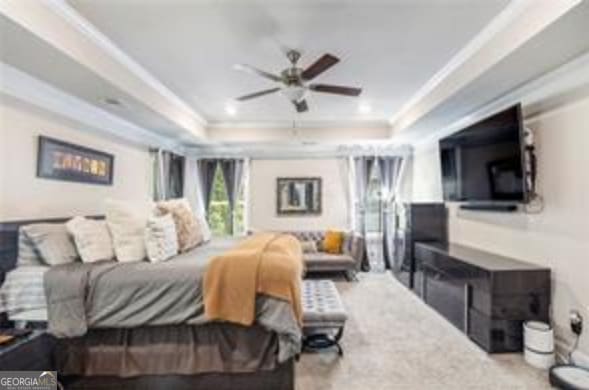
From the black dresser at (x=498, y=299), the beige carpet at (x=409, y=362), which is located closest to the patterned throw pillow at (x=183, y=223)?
the beige carpet at (x=409, y=362)

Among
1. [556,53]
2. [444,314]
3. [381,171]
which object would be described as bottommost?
[444,314]

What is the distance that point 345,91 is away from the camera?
353cm

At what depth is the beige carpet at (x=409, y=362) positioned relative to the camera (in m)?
2.79

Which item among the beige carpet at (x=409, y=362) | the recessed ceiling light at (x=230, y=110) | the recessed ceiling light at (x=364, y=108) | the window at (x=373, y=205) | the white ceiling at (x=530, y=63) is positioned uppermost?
the recessed ceiling light at (x=364, y=108)

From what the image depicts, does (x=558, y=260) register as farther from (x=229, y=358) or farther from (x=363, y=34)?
(x=229, y=358)

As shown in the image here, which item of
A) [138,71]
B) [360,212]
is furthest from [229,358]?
[360,212]

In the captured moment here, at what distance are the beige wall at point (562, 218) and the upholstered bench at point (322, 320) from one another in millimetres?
1893

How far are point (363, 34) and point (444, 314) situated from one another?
10.5 ft

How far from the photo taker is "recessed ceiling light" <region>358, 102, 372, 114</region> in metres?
5.46

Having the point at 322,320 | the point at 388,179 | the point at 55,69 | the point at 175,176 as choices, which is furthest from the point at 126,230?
the point at 388,179

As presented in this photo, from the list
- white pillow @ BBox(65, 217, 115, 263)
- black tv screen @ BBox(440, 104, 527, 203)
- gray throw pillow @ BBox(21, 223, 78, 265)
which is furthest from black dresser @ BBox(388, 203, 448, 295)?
gray throw pillow @ BBox(21, 223, 78, 265)

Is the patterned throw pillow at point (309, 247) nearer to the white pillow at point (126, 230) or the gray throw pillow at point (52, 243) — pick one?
the white pillow at point (126, 230)

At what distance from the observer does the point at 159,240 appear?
3.16m

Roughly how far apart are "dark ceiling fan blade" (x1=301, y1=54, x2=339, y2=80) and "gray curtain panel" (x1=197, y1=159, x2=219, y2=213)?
466 cm
